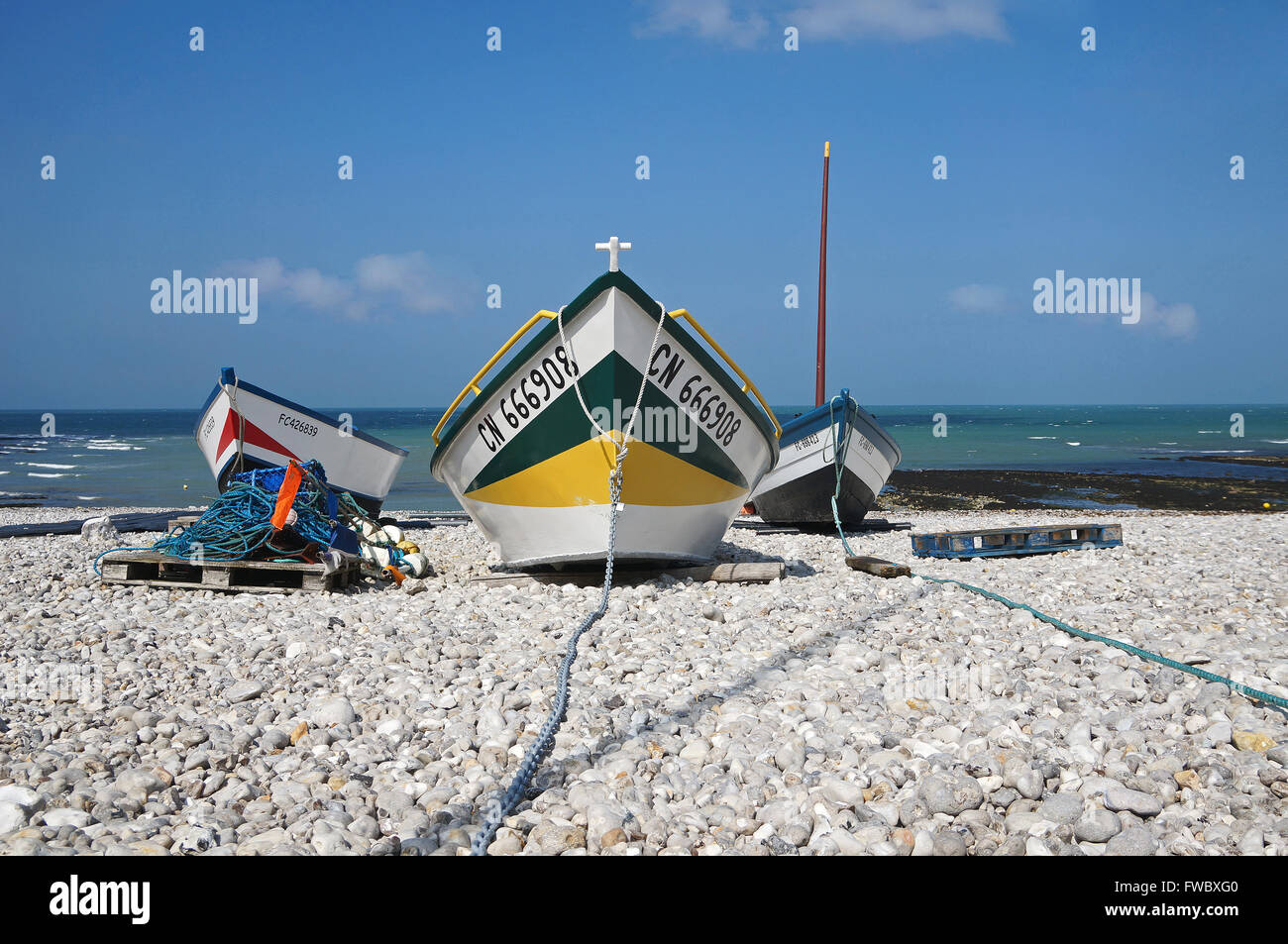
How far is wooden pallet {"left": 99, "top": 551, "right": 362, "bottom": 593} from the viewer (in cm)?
680

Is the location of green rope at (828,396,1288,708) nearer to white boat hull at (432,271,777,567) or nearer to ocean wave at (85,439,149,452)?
white boat hull at (432,271,777,567)

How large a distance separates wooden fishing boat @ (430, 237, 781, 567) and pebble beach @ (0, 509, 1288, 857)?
26.8 inches

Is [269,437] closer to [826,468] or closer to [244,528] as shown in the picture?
[244,528]

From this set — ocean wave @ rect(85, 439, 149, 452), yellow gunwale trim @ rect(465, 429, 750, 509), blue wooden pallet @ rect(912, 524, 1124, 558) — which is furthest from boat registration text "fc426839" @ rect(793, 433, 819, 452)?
ocean wave @ rect(85, 439, 149, 452)

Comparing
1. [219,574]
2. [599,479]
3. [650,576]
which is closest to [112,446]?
[219,574]

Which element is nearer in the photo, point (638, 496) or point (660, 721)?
point (660, 721)

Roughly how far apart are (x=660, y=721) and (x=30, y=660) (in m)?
3.64

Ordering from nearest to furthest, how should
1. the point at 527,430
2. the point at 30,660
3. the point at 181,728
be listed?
1. the point at 181,728
2. the point at 30,660
3. the point at 527,430

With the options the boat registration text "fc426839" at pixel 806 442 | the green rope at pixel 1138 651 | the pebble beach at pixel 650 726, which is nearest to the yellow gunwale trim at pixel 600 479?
the pebble beach at pixel 650 726

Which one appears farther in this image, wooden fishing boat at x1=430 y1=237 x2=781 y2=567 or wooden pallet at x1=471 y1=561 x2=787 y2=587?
wooden pallet at x1=471 y1=561 x2=787 y2=587

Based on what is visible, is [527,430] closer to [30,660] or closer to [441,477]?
[441,477]

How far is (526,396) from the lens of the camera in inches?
258
